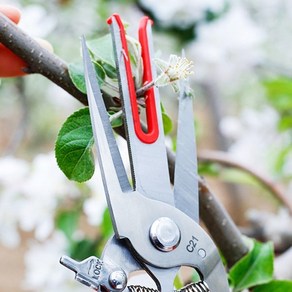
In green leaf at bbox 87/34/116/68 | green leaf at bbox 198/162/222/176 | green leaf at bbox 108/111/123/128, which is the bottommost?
green leaf at bbox 108/111/123/128

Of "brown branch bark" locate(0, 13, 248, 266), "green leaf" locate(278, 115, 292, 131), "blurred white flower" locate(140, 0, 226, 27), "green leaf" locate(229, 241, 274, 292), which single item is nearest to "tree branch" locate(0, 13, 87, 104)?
"brown branch bark" locate(0, 13, 248, 266)

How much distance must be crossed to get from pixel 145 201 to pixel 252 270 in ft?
0.43

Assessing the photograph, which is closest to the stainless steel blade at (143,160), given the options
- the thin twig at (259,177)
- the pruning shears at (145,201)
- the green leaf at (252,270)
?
the pruning shears at (145,201)

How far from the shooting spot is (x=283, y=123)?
2.49 ft

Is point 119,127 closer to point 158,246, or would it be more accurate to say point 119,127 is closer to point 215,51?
point 158,246

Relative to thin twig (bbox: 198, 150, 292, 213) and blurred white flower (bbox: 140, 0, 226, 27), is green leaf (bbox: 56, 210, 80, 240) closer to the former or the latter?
thin twig (bbox: 198, 150, 292, 213)

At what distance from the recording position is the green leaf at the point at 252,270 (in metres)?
0.40

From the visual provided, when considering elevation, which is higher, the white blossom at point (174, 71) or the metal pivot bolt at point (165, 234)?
the white blossom at point (174, 71)

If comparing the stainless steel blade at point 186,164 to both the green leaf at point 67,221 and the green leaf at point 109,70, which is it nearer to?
the green leaf at point 109,70

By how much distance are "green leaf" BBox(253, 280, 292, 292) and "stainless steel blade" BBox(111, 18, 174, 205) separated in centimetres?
11

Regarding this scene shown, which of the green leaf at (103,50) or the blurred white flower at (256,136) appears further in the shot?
the blurred white flower at (256,136)

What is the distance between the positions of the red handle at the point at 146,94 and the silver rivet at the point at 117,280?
0.23ft

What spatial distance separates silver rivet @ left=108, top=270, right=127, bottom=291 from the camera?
284 mm

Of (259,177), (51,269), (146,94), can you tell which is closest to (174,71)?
(146,94)
